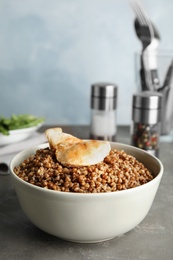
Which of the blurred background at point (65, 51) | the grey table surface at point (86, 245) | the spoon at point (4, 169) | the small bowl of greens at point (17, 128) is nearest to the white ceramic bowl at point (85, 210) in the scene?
the grey table surface at point (86, 245)

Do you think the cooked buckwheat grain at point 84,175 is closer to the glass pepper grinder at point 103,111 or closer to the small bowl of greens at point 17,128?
the small bowl of greens at point 17,128

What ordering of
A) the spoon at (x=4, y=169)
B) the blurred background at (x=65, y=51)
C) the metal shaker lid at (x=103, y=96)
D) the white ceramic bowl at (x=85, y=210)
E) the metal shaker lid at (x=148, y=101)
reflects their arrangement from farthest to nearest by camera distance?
the blurred background at (x=65, y=51), the metal shaker lid at (x=103, y=96), the metal shaker lid at (x=148, y=101), the spoon at (x=4, y=169), the white ceramic bowl at (x=85, y=210)

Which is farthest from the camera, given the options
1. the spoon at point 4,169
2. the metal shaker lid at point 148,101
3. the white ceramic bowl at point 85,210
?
the metal shaker lid at point 148,101

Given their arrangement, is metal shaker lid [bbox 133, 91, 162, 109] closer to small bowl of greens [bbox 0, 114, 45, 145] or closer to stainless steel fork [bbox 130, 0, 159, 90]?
stainless steel fork [bbox 130, 0, 159, 90]

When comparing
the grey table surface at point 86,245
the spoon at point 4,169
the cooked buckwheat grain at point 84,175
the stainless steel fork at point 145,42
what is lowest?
the spoon at point 4,169

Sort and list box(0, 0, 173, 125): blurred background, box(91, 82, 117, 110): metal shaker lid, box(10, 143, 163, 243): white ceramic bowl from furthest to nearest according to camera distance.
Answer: box(0, 0, 173, 125): blurred background < box(91, 82, 117, 110): metal shaker lid < box(10, 143, 163, 243): white ceramic bowl

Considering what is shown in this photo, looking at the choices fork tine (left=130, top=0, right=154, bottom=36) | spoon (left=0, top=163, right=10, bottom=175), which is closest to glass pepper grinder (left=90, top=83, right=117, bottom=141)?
fork tine (left=130, top=0, right=154, bottom=36)

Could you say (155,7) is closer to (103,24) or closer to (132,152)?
(103,24)
